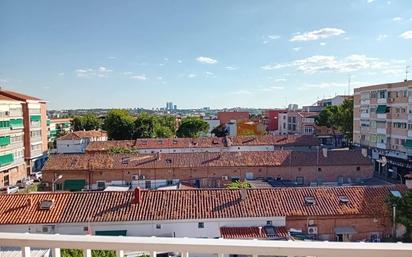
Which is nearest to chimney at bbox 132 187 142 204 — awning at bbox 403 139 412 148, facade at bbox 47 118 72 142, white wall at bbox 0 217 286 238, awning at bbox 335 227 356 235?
white wall at bbox 0 217 286 238

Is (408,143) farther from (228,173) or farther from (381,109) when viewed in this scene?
(228,173)

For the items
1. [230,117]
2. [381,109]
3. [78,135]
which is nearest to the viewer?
[381,109]

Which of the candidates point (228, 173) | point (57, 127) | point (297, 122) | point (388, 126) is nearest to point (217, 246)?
point (228, 173)

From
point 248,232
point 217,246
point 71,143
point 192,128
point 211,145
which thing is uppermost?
point 217,246

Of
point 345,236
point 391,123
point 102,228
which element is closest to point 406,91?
point 391,123

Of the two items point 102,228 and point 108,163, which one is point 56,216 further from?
point 108,163
